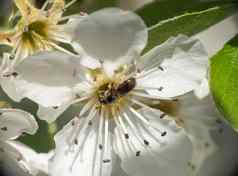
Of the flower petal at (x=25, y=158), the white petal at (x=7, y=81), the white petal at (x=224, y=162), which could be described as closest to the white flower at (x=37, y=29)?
the white petal at (x=7, y=81)

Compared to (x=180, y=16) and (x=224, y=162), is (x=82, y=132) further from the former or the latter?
(x=224, y=162)

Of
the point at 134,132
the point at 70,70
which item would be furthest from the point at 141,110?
the point at 70,70

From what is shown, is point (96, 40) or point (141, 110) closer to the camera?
point (96, 40)

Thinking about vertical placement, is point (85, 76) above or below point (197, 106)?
above

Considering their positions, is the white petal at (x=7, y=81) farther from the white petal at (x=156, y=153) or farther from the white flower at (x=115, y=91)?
the white petal at (x=156, y=153)

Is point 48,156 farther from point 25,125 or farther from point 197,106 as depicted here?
point 197,106

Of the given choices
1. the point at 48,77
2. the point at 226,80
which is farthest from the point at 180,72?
the point at 48,77
